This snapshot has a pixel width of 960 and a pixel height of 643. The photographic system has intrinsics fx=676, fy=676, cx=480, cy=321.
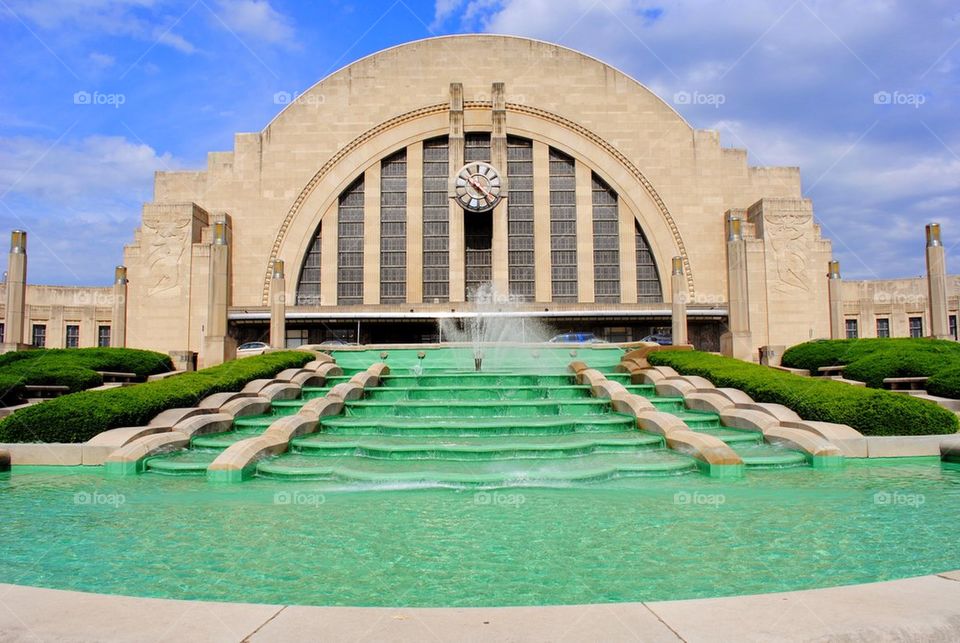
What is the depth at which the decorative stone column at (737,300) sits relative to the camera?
3111 centimetres

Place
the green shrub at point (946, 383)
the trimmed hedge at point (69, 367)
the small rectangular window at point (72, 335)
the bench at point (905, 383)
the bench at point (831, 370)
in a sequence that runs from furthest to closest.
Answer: the small rectangular window at point (72, 335), the bench at point (831, 370), the bench at point (905, 383), the trimmed hedge at point (69, 367), the green shrub at point (946, 383)

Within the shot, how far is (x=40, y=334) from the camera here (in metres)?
40.7

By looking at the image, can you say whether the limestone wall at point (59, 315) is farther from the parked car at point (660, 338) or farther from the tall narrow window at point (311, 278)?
the parked car at point (660, 338)

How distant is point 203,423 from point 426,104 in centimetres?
2936

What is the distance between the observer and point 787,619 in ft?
10.8

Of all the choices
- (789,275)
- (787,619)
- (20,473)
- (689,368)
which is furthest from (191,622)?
(789,275)

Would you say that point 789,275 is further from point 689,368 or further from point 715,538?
point 715,538

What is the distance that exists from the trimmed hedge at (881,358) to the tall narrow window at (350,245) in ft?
75.6

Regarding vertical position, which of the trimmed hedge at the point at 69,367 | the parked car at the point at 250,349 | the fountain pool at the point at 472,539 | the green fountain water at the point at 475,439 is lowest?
the fountain pool at the point at 472,539

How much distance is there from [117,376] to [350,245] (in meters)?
19.2

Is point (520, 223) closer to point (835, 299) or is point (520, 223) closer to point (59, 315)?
point (835, 299)

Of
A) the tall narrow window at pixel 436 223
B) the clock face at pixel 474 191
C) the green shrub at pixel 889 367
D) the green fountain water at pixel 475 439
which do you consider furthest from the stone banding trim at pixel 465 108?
the green fountain water at pixel 475 439

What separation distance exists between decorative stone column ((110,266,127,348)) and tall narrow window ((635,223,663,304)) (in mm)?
26876

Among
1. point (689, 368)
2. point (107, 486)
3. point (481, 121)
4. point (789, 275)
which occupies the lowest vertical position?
point (107, 486)
